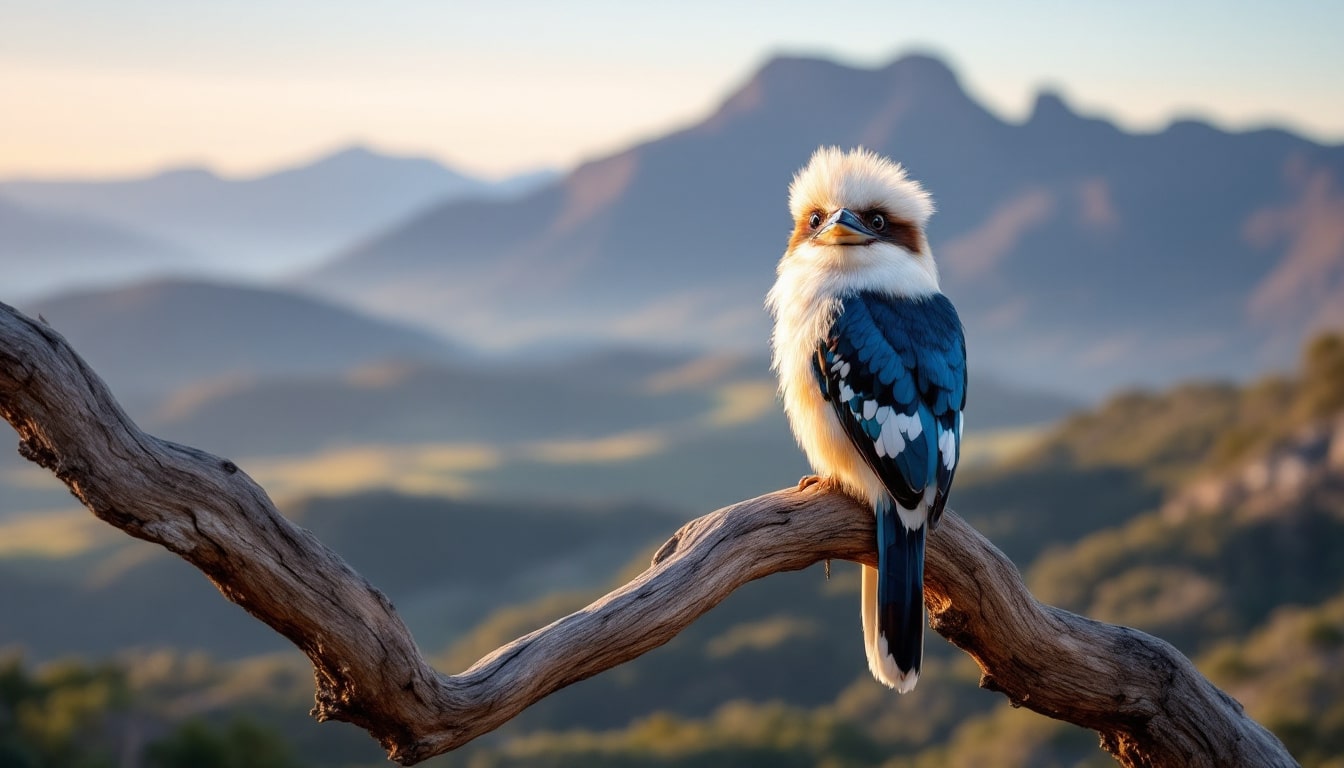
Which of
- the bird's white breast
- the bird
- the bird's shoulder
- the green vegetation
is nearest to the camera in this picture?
the bird

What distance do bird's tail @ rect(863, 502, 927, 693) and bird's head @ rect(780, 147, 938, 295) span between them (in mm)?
1327

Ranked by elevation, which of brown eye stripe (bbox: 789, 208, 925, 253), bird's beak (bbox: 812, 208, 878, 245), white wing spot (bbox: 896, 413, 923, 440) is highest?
brown eye stripe (bbox: 789, 208, 925, 253)

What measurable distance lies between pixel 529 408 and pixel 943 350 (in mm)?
180388

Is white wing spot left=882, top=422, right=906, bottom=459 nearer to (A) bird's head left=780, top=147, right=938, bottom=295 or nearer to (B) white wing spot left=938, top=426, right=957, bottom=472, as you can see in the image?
(B) white wing spot left=938, top=426, right=957, bottom=472

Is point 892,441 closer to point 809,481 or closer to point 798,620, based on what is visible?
point 809,481

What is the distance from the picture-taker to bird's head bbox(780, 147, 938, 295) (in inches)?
282

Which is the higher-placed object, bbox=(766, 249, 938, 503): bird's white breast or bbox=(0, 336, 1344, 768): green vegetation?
bbox=(0, 336, 1344, 768): green vegetation

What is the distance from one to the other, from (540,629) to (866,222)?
290 centimetres

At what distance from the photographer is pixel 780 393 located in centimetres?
766

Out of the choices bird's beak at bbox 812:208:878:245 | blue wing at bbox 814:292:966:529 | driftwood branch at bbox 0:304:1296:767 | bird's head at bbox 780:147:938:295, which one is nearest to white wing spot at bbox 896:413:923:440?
blue wing at bbox 814:292:966:529

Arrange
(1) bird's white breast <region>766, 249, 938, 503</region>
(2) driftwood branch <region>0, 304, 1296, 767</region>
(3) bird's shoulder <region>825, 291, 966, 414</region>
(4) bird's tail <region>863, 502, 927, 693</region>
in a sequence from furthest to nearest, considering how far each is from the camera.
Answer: (1) bird's white breast <region>766, 249, 938, 503</region>, (3) bird's shoulder <region>825, 291, 966, 414</region>, (4) bird's tail <region>863, 502, 927, 693</region>, (2) driftwood branch <region>0, 304, 1296, 767</region>

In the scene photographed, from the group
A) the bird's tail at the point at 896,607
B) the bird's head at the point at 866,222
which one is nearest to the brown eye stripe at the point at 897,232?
the bird's head at the point at 866,222

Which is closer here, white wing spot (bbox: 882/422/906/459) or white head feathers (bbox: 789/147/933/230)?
white wing spot (bbox: 882/422/906/459)

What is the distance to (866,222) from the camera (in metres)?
7.30
